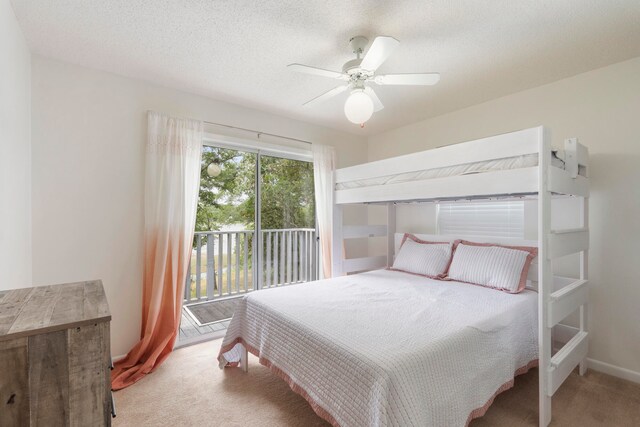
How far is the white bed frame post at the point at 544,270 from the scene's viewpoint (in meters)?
1.71

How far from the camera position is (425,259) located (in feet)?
9.57

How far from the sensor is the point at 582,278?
230cm

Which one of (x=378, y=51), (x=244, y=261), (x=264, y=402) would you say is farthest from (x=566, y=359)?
(x=244, y=261)

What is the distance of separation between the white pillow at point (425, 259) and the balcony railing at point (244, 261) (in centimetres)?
120

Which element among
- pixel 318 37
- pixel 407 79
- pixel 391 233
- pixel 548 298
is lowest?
pixel 548 298

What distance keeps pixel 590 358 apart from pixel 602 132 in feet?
5.97

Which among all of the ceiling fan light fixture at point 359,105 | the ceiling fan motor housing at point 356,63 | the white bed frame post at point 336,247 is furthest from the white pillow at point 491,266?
the ceiling fan motor housing at point 356,63

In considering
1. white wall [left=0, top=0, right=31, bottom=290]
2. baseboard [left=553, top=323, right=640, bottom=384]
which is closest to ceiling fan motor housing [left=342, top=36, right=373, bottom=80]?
white wall [left=0, top=0, right=31, bottom=290]

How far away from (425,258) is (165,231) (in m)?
2.43

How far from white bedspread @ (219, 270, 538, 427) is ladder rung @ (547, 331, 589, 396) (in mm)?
147

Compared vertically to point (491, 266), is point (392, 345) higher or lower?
lower

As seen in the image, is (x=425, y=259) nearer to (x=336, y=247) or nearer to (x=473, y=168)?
(x=336, y=247)

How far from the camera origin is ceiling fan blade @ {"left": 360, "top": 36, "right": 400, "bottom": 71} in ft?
5.06

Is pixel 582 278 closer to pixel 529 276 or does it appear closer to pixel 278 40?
pixel 529 276
